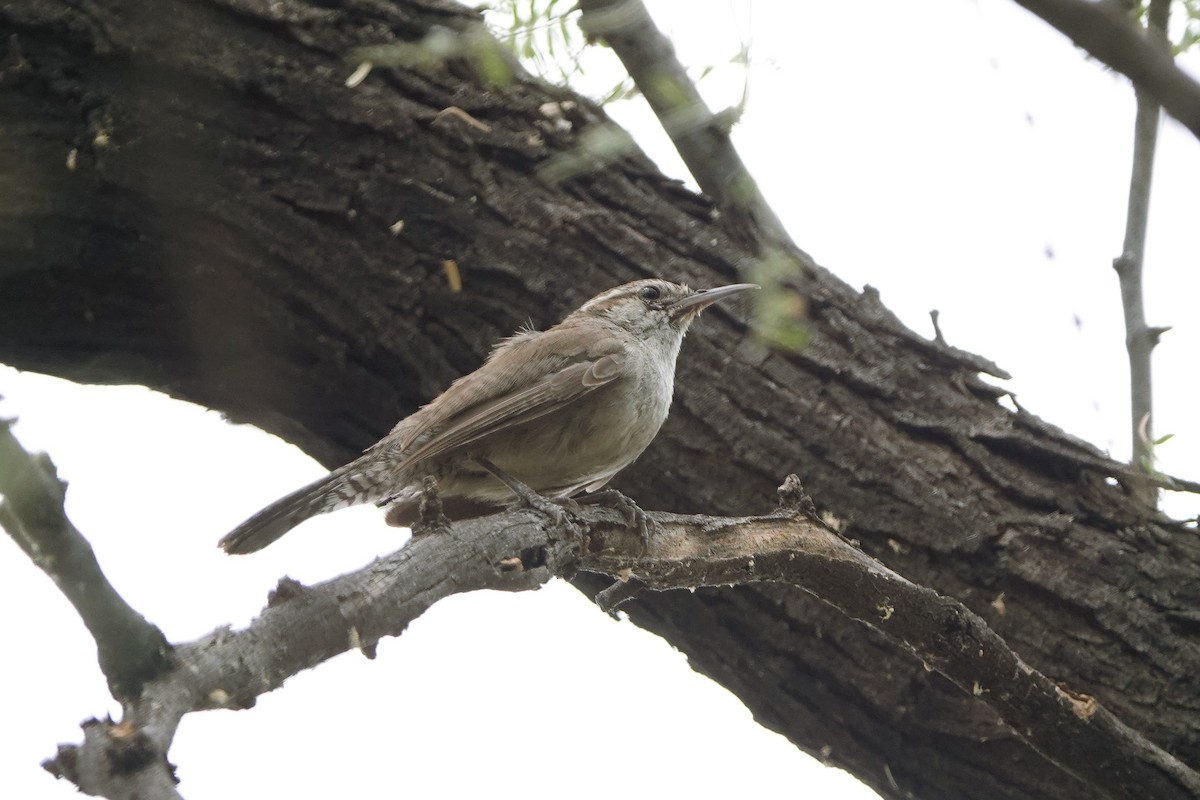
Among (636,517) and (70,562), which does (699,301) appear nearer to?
(636,517)

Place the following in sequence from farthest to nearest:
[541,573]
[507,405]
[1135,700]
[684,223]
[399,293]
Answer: [684,223] < [399,293] < [507,405] < [1135,700] < [541,573]

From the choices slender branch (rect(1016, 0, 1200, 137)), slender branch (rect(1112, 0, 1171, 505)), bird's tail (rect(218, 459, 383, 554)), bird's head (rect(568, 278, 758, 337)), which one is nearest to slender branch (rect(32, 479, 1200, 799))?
slender branch (rect(1112, 0, 1171, 505))

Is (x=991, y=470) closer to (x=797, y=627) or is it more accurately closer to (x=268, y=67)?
(x=797, y=627)

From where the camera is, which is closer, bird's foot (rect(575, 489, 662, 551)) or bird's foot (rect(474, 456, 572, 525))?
bird's foot (rect(474, 456, 572, 525))

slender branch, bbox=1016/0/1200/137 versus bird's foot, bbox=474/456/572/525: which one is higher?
bird's foot, bbox=474/456/572/525

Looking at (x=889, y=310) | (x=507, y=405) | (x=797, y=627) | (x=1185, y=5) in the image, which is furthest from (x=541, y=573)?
(x=889, y=310)

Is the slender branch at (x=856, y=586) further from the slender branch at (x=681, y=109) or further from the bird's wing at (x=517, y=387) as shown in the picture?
the slender branch at (x=681, y=109)

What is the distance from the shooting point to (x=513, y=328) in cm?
433

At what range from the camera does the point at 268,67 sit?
398 cm

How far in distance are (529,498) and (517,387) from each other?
1.87ft

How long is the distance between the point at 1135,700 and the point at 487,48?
9.87 ft

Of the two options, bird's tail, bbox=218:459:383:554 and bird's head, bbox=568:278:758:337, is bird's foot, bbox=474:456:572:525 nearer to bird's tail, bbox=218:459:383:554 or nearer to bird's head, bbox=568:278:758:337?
bird's tail, bbox=218:459:383:554

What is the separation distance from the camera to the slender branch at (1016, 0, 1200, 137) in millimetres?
1022

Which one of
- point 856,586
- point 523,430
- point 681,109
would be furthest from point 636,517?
point 681,109
